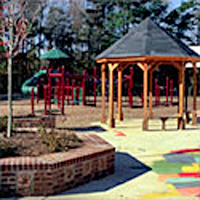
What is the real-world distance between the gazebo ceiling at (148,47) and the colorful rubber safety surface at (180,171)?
4167mm

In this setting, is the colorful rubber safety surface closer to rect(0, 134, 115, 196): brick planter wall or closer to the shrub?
rect(0, 134, 115, 196): brick planter wall

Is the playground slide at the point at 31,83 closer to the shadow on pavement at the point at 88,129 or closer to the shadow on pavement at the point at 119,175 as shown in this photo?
the shadow on pavement at the point at 88,129

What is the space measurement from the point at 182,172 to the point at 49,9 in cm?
3364

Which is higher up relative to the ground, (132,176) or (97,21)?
(97,21)

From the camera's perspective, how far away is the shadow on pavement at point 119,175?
18.3 feet

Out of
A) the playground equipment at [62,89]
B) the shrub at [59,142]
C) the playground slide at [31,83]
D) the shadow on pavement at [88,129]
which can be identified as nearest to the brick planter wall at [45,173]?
the shrub at [59,142]

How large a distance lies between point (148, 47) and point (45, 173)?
7.79 meters

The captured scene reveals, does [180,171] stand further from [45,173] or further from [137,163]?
[45,173]

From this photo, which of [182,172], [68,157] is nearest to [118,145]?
[182,172]

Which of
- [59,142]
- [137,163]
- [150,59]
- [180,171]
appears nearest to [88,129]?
[150,59]

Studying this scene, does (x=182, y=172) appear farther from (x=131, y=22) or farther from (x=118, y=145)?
(x=131, y=22)

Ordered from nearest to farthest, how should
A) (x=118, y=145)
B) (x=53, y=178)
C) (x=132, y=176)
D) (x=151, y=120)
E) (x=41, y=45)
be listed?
(x=53, y=178)
(x=132, y=176)
(x=118, y=145)
(x=151, y=120)
(x=41, y=45)

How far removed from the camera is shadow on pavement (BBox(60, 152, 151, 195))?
5566mm

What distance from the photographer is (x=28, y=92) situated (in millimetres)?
29609
